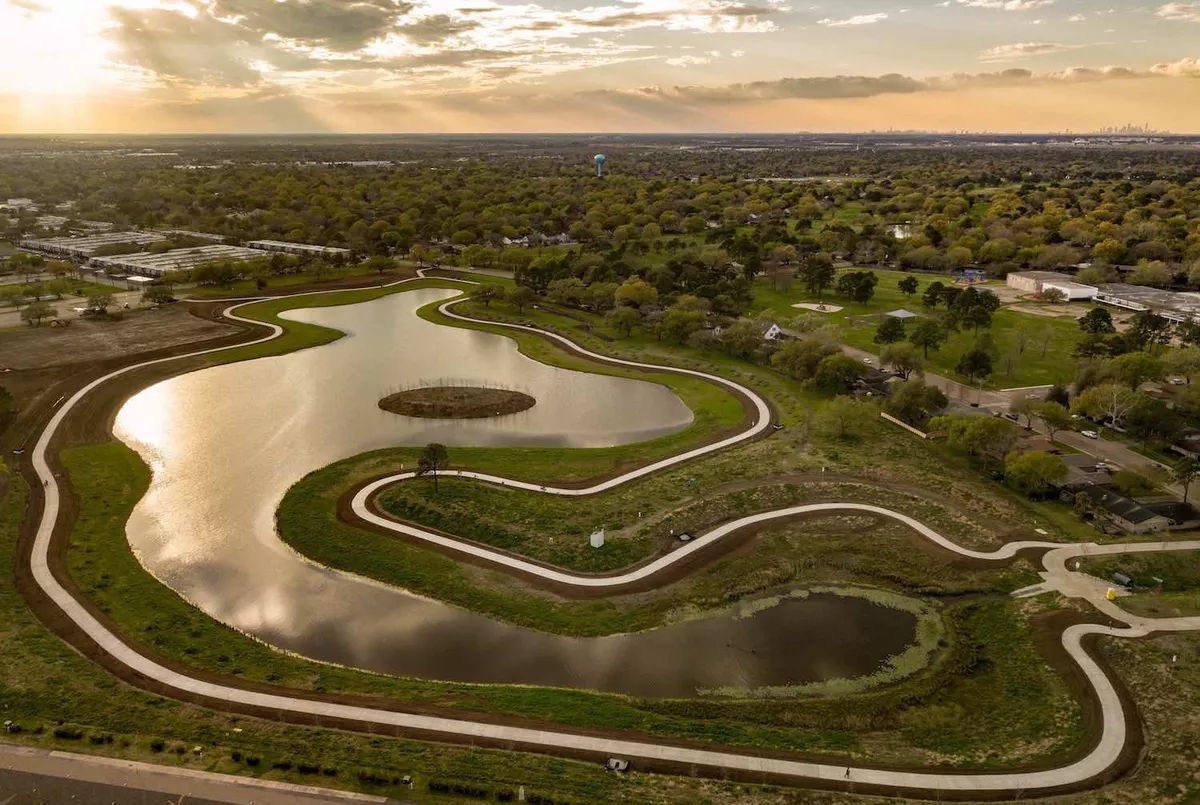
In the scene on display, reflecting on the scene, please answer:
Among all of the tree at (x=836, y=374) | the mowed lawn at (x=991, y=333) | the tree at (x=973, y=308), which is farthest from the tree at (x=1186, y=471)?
the tree at (x=973, y=308)

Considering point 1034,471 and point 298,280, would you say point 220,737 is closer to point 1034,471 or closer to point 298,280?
point 1034,471

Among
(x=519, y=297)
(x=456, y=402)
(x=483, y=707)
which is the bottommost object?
(x=483, y=707)

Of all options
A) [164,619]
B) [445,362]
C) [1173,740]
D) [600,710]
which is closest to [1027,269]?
[445,362]

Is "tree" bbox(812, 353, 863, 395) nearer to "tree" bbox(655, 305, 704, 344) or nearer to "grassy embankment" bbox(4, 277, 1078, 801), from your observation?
"tree" bbox(655, 305, 704, 344)

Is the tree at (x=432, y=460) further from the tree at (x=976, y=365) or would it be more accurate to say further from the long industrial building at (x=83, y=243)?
the long industrial building at (x=83, y=243)

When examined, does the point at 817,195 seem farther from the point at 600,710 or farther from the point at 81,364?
the point at 600,710

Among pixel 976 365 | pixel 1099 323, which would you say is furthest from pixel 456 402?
pixel 1099 323
